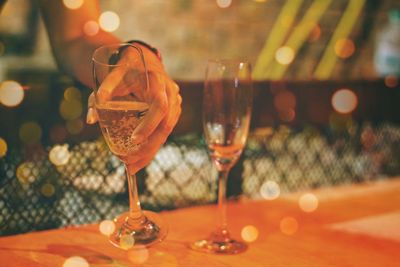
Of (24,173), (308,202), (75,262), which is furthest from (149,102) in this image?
(308,202)

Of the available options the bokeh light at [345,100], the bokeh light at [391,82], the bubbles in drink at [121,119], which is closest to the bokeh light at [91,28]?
the bubbles in drink at [121,119]

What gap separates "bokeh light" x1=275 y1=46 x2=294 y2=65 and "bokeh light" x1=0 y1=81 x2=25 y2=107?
2079mm

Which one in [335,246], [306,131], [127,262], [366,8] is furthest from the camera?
[366,8]

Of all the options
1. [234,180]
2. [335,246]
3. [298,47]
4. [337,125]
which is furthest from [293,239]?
[298,47]

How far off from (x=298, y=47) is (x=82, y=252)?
7.46 ft

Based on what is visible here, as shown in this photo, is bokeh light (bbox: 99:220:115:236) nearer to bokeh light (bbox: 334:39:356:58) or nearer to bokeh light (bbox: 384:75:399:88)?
bokeh light (bbox: 384:75:399:88)

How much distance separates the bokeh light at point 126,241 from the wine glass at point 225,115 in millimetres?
119

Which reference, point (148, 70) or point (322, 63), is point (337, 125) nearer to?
point (148, 70)

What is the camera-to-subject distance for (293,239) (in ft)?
2.68

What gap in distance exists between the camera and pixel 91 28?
96 cm

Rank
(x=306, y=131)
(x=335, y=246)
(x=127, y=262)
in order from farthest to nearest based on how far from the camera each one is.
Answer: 1. (x=306, y=131)
2. (x=335, y=246)
3. (x=127, y=262)

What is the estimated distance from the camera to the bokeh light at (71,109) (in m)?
0.93

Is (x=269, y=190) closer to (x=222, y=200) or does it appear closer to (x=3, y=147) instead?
(x=222, y=200)

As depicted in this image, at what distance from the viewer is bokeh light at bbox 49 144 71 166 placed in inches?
35.8
